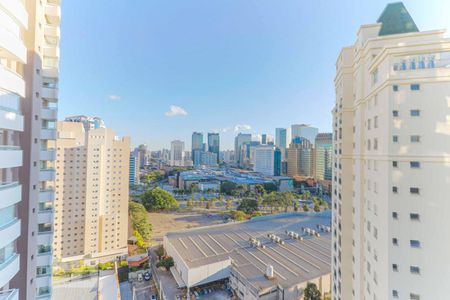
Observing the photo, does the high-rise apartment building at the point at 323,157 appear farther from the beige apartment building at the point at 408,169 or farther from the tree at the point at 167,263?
the beige apartment building at the point at 408,169

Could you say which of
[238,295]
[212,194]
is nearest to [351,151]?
[238,295]

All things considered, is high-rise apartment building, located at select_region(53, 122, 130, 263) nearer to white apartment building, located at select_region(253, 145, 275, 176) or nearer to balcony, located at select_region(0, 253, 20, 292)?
balcony, located at select_region(0, 253, 20, 292)

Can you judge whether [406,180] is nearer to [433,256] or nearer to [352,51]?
[433,256]

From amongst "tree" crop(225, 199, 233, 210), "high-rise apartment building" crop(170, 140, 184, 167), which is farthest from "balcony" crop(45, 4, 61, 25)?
"high-rise apartment building" crop(170, 140, 184, 167)

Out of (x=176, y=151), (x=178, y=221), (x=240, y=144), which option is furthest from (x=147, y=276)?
(x=240, y=144)

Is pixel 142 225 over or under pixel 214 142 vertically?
under

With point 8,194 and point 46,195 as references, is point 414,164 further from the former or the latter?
point 46,195
